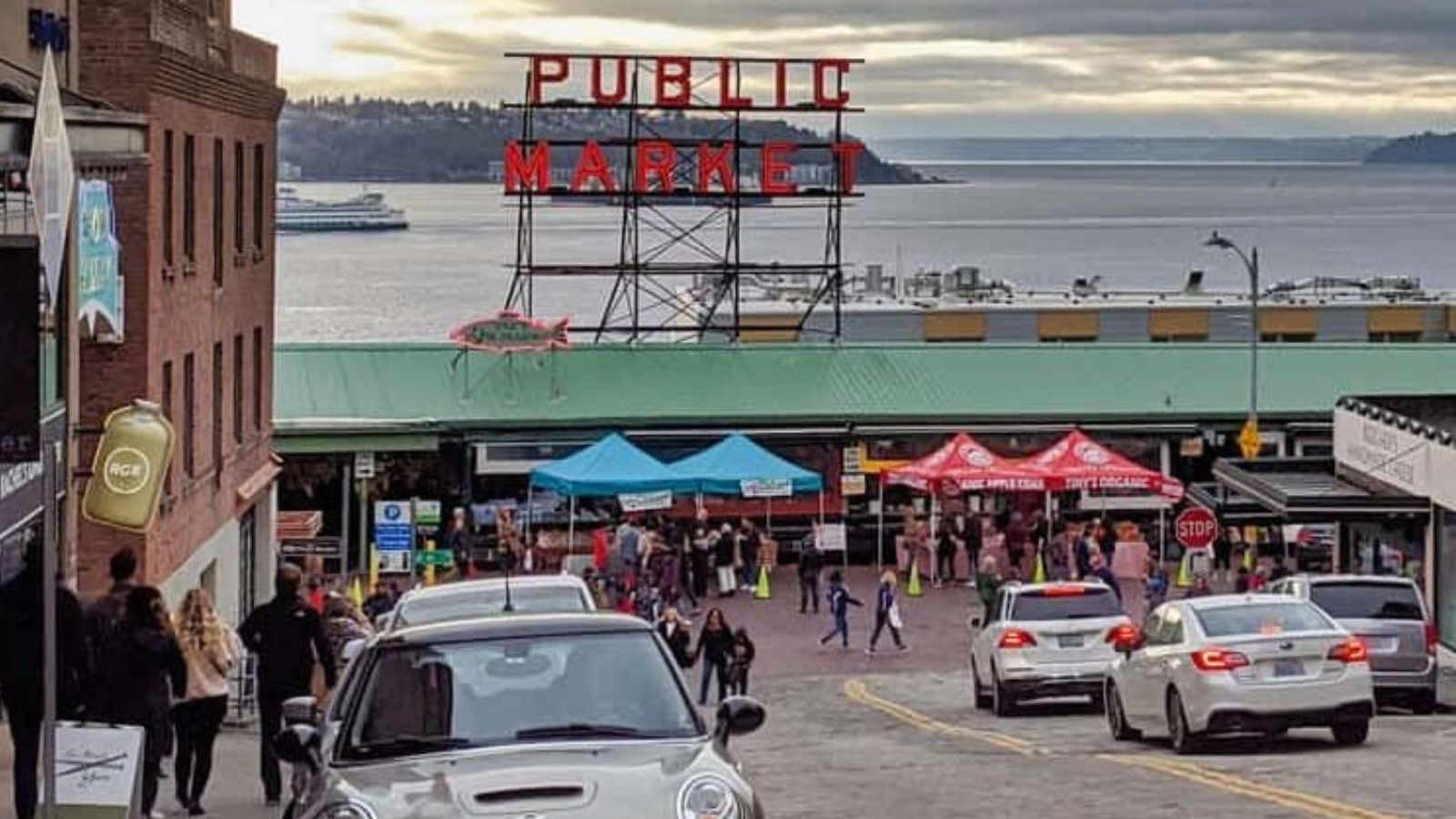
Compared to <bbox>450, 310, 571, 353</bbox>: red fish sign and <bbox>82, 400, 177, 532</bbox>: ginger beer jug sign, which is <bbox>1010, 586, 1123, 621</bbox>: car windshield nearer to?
<bbox>82, 400, 177, 532</bbox>: ginger beer jug sign

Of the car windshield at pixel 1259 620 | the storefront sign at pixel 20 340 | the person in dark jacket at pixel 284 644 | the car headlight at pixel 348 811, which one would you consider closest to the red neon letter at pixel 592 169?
the car windshield at pixel 1259 620

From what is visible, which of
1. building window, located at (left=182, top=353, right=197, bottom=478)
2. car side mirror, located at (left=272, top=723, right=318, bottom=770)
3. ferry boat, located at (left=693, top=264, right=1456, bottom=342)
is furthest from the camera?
ferry boat, located at (left=693, top=264, right=1456, bottom=342)

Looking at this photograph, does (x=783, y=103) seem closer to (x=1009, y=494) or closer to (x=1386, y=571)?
(x=1009, y=494)

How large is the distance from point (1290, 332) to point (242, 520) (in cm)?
4042

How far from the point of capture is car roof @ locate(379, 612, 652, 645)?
1108cm

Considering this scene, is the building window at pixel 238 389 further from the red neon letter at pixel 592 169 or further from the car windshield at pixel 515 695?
the car windshield at pixel 515 695

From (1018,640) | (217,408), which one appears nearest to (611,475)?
(217,408)

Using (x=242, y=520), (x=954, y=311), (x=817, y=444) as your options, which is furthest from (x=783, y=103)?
(x=242, y=520)

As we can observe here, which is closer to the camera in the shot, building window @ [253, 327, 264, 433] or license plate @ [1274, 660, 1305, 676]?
license plate @ [1274, 660, 1305, 676]

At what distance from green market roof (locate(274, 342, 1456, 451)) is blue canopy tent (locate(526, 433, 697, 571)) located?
450 centimetres

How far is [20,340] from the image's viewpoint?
13.0 metres

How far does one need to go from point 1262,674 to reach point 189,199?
689 inches

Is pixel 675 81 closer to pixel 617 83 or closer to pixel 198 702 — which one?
pixel 617 83

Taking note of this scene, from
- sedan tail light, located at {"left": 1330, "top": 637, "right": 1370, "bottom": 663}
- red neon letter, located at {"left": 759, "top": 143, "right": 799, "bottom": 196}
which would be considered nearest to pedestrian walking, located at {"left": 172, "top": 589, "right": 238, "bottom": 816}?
sedan tail light, located at {"left": 1330, "top": 637, "right": 1370, "bottom": 663}
